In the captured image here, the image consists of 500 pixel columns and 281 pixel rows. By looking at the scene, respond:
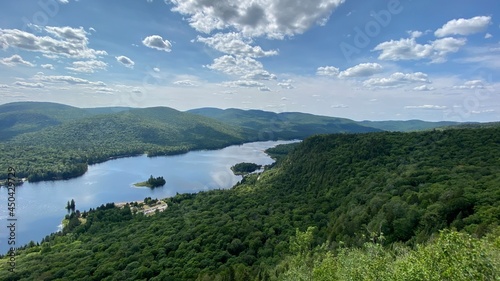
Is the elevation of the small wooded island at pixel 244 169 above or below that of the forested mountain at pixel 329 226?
below

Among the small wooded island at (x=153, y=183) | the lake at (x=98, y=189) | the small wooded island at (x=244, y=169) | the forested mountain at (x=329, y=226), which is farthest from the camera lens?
the small wooded island at (x=244, y=169)

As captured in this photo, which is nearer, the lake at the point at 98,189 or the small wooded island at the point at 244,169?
the lake at the point at 98,189

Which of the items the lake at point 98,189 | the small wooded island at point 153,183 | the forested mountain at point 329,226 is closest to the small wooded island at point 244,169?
the lake at point 98,189

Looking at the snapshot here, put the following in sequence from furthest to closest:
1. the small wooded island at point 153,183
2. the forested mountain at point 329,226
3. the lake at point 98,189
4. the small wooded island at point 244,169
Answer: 1. the small wooded island at point 244,169
2. the small wooded island at point 153,183
3. the lake at point 98,189
4. the forested mountain at point 329,226

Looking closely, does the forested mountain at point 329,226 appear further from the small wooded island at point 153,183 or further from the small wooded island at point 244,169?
the small wooded island at point 244,169

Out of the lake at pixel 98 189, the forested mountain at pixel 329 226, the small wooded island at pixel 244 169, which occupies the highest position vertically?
the forested mountain at pixel 329 226

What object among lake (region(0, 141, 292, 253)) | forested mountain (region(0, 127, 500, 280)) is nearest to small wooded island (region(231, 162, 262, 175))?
lake (region(0, 141, 292, 253))

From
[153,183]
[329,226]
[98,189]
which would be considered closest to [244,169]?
[153,183]

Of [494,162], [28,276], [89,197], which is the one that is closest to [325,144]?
[494,162]
